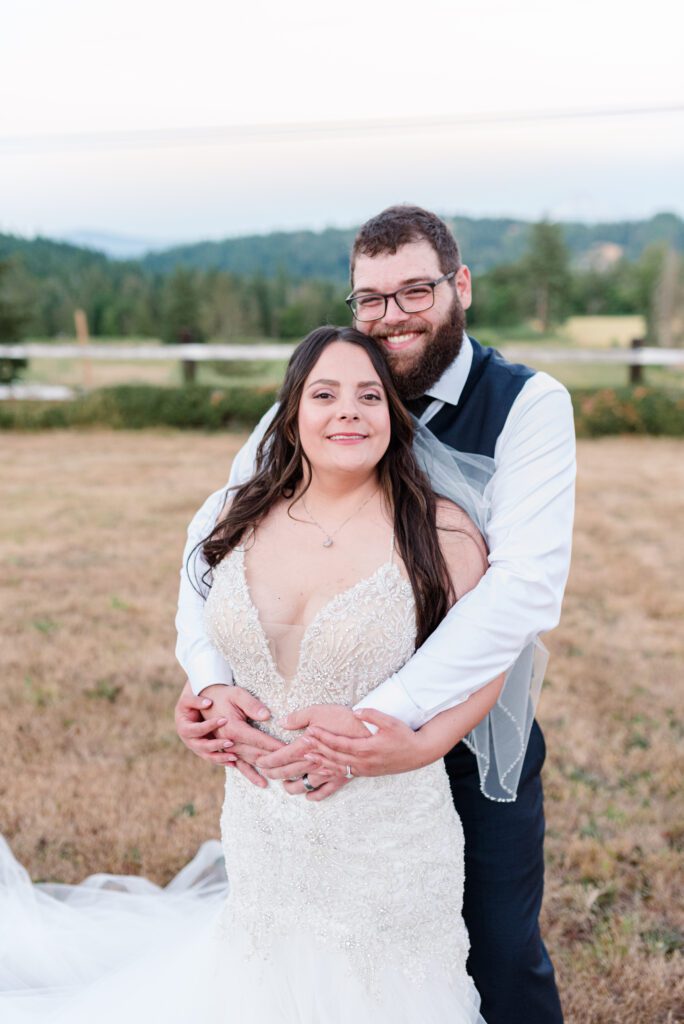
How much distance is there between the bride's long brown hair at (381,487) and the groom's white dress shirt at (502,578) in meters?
0.08

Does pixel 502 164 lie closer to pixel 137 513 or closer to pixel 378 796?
pixel 137 513

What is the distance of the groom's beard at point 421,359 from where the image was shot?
2547 mm

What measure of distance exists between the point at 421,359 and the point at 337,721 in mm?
1096

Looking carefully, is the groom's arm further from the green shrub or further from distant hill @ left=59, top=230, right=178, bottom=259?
distant hill @ left=59, top=230, right=178, bottom=259

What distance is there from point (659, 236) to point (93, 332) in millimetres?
17390

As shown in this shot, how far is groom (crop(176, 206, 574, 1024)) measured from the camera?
7.47ft

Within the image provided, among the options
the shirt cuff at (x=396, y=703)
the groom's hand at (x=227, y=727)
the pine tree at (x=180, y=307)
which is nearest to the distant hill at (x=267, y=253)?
the pine tree at (x=180, y=307)

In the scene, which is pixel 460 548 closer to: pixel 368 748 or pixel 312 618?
pixel 312 618

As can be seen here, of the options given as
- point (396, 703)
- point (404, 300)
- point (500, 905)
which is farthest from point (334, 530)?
point (500, 905)

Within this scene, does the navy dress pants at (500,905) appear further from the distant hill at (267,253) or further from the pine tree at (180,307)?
the pine tree at (180,307)

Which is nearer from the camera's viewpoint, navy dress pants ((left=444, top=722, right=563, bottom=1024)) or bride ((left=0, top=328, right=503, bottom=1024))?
bride ((left=0, top=328, right=503, bottom=1024))

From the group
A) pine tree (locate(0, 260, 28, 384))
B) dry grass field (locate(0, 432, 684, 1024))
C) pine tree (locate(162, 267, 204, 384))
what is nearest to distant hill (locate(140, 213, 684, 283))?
pine tree (locate(162, 267, 204, 384))

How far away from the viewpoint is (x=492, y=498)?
2.43m

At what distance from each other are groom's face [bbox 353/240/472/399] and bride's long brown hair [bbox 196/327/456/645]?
23 cm
